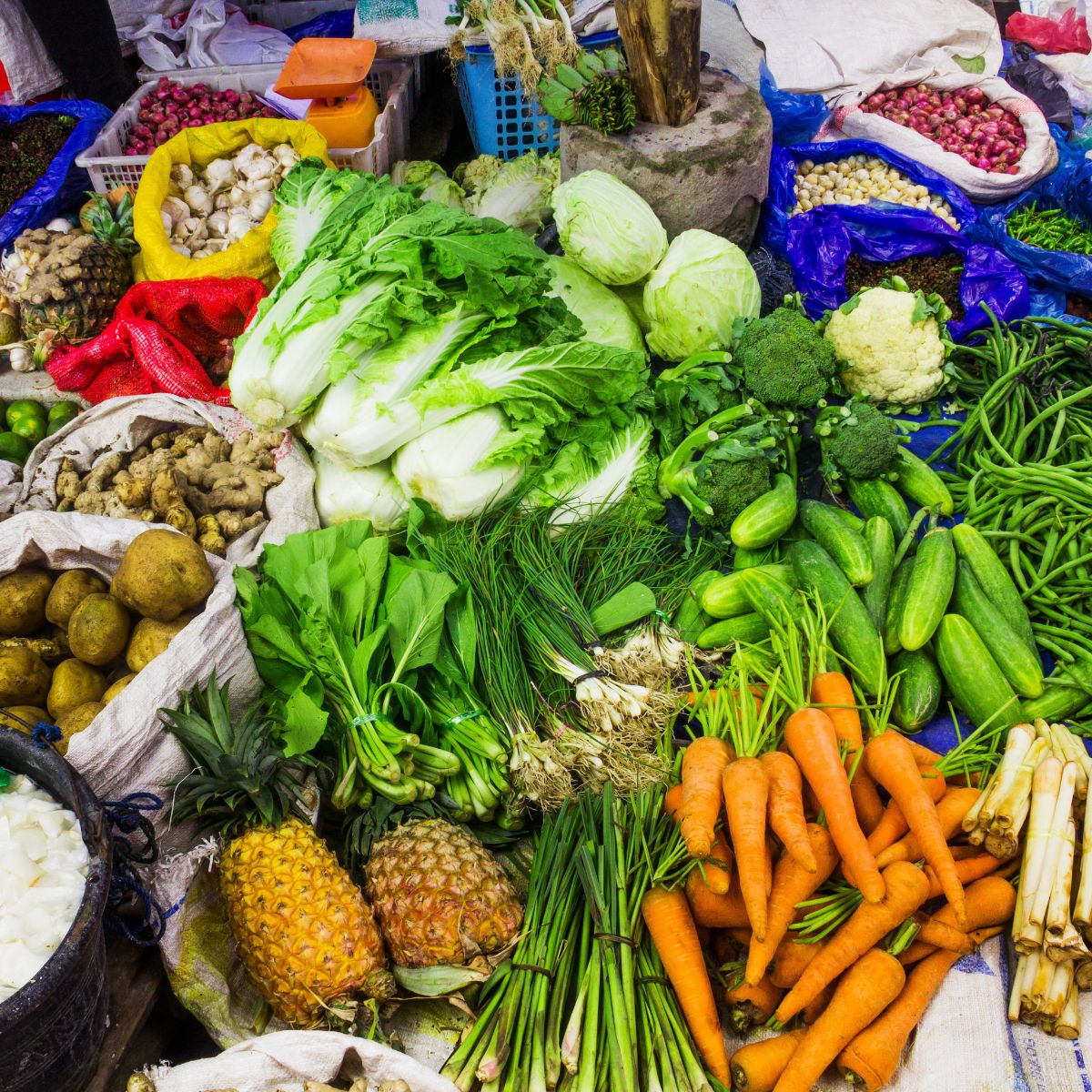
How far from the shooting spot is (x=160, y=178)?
3.68m

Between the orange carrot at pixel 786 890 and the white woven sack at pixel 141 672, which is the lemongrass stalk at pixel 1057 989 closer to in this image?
the orange carrot at pixel 786 890

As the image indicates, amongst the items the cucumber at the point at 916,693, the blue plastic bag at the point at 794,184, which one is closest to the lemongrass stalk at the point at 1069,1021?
the cucumber at the point at 916,693

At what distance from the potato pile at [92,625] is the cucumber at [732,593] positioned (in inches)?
57.0

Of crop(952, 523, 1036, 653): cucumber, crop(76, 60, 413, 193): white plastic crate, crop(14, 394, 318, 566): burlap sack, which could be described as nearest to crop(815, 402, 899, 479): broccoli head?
crop(952, 523, 1036, 653): cucumber

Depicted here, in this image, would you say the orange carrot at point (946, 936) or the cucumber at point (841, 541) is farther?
the cucumber at point (841, 541)

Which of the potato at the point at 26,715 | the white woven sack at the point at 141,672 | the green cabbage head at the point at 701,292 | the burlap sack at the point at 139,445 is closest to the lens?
the white woven sack at the point at 141,672

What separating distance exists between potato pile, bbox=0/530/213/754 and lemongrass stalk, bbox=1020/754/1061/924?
214 centimetres

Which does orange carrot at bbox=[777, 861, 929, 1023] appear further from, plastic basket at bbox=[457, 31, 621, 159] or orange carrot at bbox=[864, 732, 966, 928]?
plastic basket at bbox=[457, 31, 621, 159]

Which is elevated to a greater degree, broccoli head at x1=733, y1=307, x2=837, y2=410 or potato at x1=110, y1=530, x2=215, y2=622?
potato at x1=110, y1=530, x2=215, y2=622

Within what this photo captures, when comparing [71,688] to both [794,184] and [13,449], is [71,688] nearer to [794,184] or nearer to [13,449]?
[13,449]

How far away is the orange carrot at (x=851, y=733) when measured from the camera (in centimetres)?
212

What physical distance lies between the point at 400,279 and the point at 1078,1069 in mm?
2720

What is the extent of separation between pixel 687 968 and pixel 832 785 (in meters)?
0.54

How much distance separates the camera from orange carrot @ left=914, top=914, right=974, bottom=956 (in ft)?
6.27
